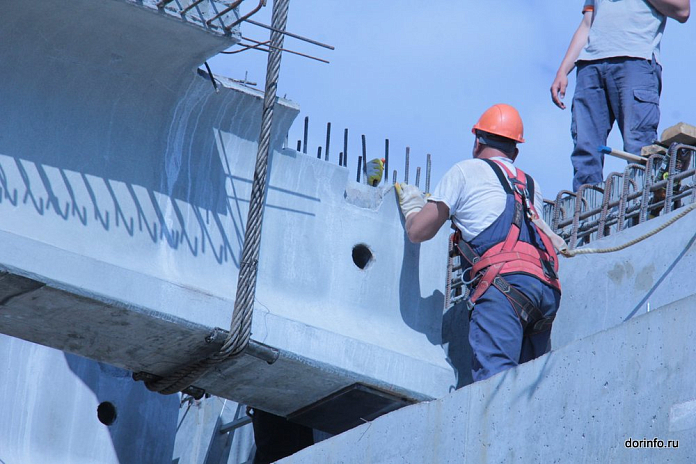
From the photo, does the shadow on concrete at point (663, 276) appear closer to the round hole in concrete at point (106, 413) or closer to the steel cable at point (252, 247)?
the steel cable at point (252, 247)

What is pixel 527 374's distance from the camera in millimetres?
5090

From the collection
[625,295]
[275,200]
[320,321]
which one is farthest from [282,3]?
[625,295]

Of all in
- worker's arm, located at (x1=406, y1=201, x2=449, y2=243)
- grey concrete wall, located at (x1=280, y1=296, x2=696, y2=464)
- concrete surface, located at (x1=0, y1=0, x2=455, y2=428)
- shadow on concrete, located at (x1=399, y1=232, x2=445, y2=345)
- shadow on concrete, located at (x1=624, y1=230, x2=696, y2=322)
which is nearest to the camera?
grey concrete wall, located at (x1=280, y1=296, x2=696, y2=464)

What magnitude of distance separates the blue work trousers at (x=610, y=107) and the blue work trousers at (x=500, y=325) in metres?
1.66

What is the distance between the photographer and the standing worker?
8.27m

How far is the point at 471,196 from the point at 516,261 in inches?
18.5

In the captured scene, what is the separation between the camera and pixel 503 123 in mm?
7367

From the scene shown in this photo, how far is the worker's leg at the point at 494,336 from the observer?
6523 mm

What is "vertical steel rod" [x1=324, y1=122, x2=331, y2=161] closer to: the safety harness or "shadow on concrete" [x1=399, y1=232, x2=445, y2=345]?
"shadow on concrete" [x1=399, y1=232, x2=445, y2=345]

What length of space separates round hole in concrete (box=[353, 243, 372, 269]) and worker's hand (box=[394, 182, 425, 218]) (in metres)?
0.31

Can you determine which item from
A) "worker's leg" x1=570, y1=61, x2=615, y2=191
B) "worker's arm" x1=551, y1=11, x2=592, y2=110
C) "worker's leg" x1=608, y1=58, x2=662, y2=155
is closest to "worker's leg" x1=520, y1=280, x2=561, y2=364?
"worker's leg" x1=570, y1=61, x2=615, y2=191

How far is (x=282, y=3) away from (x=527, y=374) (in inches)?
114

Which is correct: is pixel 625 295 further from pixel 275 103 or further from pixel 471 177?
pixel 275 103

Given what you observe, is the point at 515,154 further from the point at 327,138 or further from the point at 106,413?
the point at 106,413
